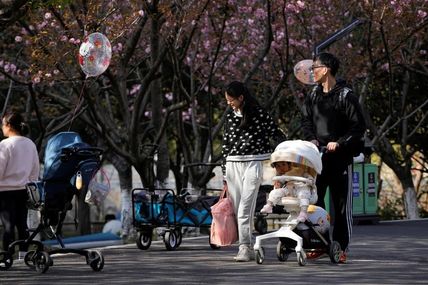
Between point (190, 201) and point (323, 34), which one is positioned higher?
point (323, 34)

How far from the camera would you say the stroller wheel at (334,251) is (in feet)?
39.3

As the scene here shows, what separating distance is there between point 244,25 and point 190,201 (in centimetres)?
971

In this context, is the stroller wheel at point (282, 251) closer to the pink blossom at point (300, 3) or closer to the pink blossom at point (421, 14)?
the pink blossom at point (300, 3)

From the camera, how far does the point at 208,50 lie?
24641 mm

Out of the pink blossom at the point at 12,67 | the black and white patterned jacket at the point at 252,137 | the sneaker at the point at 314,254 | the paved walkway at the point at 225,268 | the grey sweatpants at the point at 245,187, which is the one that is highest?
the pink blossom at the point at 12,67

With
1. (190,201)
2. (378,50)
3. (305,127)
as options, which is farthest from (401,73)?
(305,127)

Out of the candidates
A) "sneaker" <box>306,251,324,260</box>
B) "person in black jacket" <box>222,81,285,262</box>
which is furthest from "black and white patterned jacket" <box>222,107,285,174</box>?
"sneaker" <box>306,251,324,260</box>

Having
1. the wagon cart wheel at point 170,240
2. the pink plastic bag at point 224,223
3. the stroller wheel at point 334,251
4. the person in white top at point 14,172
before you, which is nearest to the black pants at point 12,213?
the person in white top at point 14,172

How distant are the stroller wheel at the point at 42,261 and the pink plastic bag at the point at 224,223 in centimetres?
192

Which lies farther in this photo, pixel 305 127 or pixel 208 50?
pixel 208 50

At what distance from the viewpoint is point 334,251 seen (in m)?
12.0

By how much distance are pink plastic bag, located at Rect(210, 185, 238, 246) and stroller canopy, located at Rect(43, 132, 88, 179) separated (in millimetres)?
1565

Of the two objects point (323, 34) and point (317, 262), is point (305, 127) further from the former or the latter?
point (323, 34)

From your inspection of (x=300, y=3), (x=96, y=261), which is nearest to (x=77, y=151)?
(x=96, y=261)
